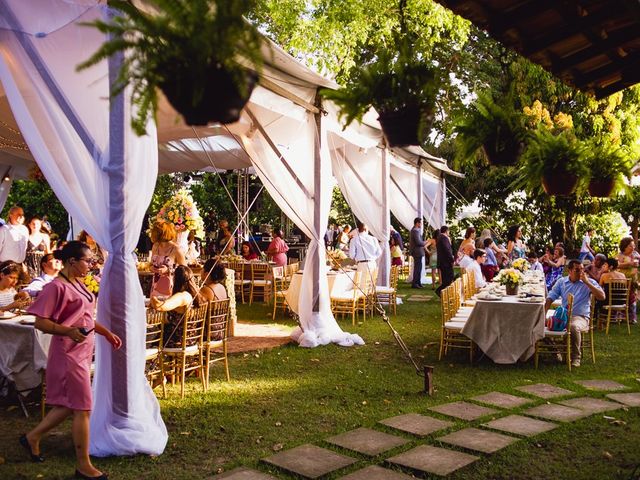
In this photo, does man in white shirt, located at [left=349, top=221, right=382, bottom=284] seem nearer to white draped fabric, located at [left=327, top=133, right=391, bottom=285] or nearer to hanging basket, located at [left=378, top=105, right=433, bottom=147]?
white draped fabric, located at [left=327, top=133, right=391, bottom=285]

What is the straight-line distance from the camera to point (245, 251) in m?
13.5

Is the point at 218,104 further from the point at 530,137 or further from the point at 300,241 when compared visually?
the point at 300,241

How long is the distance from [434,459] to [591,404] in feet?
7.20

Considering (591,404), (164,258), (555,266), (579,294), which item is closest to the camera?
(591,404)

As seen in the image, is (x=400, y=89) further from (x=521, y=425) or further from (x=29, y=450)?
(x=29, y=450)

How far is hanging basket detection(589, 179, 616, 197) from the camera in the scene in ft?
15.5

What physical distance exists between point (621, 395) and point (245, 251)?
8737 mm

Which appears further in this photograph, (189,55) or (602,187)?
(602,187)

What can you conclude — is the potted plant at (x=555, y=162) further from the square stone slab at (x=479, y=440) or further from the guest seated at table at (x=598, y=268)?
the guest seated at table at (x=598, y=268)

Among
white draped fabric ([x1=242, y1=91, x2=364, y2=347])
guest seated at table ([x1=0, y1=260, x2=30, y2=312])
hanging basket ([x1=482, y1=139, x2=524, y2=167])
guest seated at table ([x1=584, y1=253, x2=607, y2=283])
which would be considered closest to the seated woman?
guest seated at table ([x1=0, y1=260, x2=30, y2=312])

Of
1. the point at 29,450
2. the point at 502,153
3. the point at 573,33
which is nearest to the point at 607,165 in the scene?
the point at 502,153

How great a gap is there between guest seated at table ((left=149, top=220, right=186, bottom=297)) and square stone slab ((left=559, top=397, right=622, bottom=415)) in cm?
434

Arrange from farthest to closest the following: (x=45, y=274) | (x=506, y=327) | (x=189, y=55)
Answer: (x=506, y=327), (x=45, y=274), (x=189, y=55)

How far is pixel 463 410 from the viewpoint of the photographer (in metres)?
5.58
